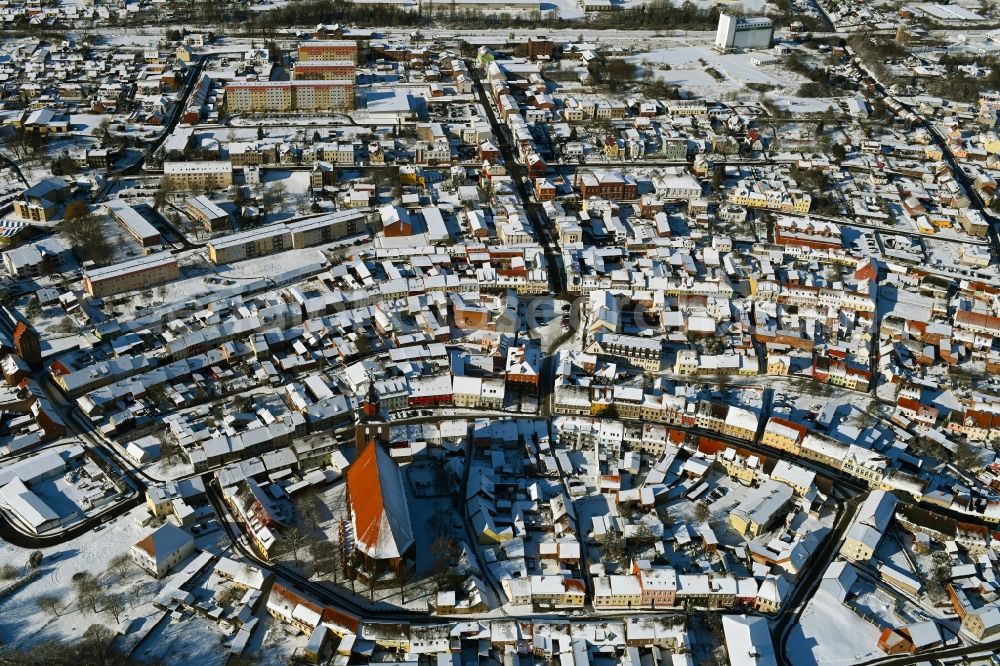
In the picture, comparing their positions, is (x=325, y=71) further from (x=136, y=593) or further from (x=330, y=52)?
(x=136, y=593)

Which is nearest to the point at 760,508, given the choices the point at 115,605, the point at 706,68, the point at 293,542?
the point at 293,542

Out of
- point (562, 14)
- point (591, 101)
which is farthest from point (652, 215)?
point (562, 14)

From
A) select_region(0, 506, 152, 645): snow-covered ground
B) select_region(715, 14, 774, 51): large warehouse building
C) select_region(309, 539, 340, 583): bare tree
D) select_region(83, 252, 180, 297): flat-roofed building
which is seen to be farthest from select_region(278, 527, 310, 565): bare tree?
select_region(715, 14, 774, 51): large warehouse building

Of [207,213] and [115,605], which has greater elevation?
[207,213]

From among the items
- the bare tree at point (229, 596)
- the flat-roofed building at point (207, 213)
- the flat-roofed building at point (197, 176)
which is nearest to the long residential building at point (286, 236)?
the flat-roofed building at point (207, 213)

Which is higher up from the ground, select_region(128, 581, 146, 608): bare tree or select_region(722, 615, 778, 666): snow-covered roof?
select_region(722, 615, 778, 666): snow-covered roof

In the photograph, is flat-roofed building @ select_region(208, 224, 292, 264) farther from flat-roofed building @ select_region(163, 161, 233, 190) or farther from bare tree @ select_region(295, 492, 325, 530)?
bare tree @ select_region(295, 492, 325, 530)
